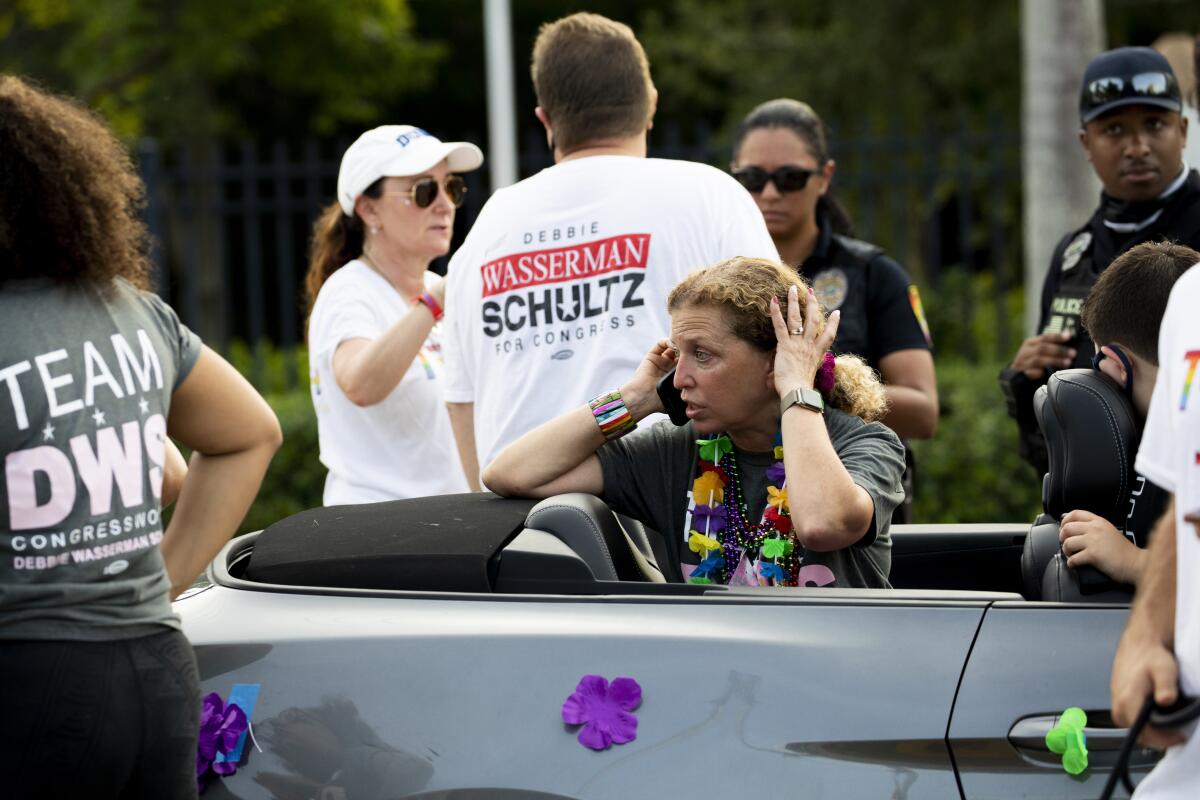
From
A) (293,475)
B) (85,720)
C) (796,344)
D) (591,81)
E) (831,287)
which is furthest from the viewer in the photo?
(293,475)

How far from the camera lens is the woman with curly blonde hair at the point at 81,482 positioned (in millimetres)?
2205

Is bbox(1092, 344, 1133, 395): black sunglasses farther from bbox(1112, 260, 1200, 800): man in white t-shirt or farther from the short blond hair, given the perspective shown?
the short blond hair

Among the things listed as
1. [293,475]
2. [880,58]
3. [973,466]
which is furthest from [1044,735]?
[880,58]

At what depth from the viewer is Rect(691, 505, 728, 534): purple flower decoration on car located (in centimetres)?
327

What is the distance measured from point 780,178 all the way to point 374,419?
142 centimetres

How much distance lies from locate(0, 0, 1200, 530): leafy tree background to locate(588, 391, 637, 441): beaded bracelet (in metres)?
4.72

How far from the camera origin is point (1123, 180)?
4262 mm

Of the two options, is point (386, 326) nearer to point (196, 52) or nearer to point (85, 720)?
point (85, 720)

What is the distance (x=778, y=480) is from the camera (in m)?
3.25

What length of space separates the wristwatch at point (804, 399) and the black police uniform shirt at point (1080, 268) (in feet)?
4.19

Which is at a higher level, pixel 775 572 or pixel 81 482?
pixel 81 482

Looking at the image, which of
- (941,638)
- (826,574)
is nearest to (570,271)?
(826,574)

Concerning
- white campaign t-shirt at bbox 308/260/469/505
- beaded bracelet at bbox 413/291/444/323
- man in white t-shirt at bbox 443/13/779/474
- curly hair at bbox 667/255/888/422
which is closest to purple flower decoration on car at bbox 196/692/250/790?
curly hair at bbox 667/255/888/422

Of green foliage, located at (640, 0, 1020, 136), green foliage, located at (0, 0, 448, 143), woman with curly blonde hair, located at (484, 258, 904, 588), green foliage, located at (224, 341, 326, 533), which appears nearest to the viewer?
woman with curly blonde hair, located at (484, 258, 904, 588)
